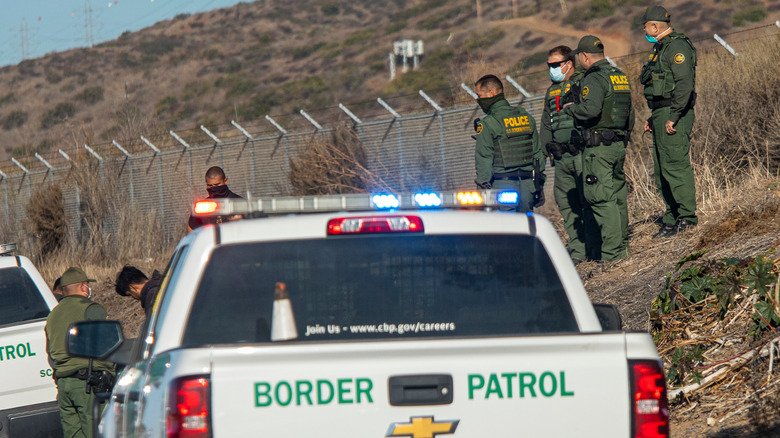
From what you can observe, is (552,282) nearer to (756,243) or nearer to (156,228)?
(756,243)

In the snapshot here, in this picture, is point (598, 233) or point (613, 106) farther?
point (598, 233)

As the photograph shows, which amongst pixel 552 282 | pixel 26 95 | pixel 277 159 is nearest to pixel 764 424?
pixel 552 282

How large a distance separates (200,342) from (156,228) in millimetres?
18427

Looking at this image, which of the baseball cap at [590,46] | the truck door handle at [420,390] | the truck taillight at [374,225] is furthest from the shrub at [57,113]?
the truck door handle at [420,390]

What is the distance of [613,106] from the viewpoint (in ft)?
31.2

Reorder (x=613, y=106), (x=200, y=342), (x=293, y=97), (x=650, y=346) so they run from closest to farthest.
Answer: (x=650, y=346)
(x=200, y=342)
(x=613, y=106)
(x=293, y=97)

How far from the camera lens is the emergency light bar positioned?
394 cm

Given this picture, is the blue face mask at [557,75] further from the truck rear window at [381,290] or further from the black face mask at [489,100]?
the truck rear window at [381,290]

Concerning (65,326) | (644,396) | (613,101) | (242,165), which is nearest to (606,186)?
(613,101)

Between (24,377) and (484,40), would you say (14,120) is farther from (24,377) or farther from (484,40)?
(24,377)

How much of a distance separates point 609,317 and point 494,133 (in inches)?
229

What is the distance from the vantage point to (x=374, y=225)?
3.71m

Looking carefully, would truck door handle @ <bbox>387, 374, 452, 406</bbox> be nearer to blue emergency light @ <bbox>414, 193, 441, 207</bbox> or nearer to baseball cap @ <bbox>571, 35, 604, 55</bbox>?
blue emergency light @ <bbox>414, 193, 441, 207</bbox>

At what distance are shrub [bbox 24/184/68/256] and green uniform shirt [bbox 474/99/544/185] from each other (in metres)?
16.0
